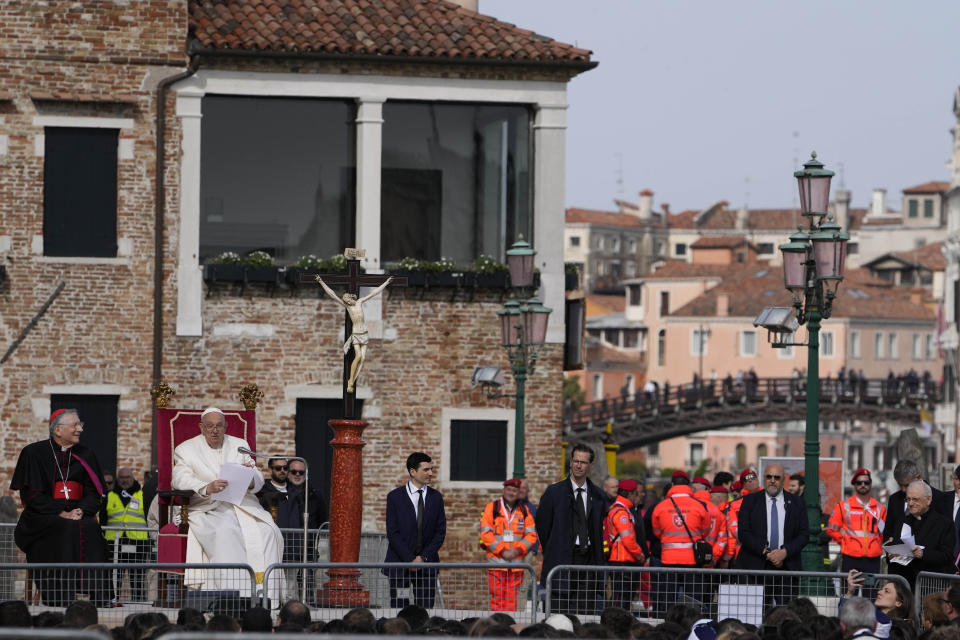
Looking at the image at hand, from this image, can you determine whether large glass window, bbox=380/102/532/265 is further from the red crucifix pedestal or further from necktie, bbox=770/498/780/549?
the red crucifix pedestal

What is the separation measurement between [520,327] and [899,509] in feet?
31.2

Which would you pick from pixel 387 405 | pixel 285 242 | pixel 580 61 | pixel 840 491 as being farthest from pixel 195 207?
pixel 840 491

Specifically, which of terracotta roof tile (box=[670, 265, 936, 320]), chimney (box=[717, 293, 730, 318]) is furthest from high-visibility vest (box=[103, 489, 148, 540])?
chimney (box=[717, 293, 730, 318])

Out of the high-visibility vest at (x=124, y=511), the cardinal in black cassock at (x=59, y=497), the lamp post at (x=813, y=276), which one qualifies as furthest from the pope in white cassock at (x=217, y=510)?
the lamp post at (x=813, y=276)

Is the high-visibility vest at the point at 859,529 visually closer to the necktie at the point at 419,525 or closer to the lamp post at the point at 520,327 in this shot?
the necktie at the point at 419,525

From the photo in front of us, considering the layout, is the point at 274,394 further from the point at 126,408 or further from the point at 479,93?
the point at 479,93

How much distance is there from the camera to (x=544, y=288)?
96.5 feet

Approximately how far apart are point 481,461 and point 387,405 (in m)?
1.51

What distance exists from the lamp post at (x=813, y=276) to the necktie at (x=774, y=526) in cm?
75

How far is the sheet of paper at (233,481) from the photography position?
16.3 metres

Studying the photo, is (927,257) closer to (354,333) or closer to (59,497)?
(354,333)

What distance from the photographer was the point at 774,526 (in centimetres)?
1877

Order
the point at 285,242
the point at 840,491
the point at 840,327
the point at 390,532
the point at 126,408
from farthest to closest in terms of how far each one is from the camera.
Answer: the point at 840,327
the point at 285,242
the point at 126,408
the point at 840,491
the point at 390,532

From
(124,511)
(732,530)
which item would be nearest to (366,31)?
(124,511)
